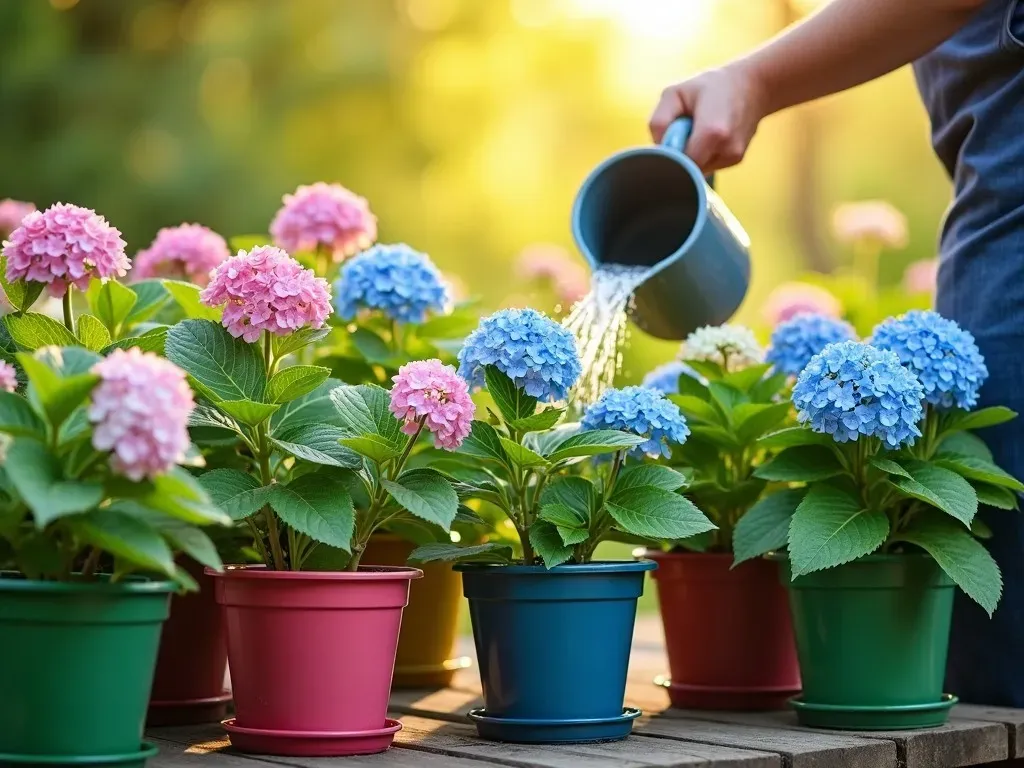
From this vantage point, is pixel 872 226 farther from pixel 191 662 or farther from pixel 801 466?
pixel 191 662

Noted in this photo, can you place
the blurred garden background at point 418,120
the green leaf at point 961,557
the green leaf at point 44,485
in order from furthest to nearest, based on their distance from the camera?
the blurred garden background at point 418,120 → the green leaf at point 961,557 → the green leaf at point 44,485

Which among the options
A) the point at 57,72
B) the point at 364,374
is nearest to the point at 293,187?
the point at 57,72

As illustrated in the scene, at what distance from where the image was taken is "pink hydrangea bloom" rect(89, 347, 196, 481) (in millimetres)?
1064

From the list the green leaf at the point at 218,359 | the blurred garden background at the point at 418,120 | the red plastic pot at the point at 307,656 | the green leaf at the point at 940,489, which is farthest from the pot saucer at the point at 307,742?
the blurred garden background at the point at 418,120

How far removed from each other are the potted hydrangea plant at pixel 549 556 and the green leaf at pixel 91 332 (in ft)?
1.34

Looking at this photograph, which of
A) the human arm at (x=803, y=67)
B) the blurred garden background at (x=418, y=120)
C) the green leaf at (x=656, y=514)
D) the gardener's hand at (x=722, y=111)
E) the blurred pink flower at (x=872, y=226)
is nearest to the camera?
the green leaf at (x=656, y=514)

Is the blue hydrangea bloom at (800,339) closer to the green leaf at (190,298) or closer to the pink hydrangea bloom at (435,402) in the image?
the pink hydrangea bloom at (435,402)

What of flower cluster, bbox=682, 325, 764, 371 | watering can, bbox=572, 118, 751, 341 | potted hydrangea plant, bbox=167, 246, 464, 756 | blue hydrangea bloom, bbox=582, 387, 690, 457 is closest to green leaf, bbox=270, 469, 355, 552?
potted hydrangea plant, bbox=167, 246, 464, 756

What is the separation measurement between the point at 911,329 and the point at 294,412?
0.80m

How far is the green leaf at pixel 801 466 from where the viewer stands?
165 cm

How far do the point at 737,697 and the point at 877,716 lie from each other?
0.26 m

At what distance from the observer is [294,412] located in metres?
1.53

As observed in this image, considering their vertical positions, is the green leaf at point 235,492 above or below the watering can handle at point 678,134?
below

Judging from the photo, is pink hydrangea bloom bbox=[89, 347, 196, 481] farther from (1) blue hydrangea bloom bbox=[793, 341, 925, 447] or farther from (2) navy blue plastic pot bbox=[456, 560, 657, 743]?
(1) blue hydrangea bloom bbox=[793, 341, 925, 447]
